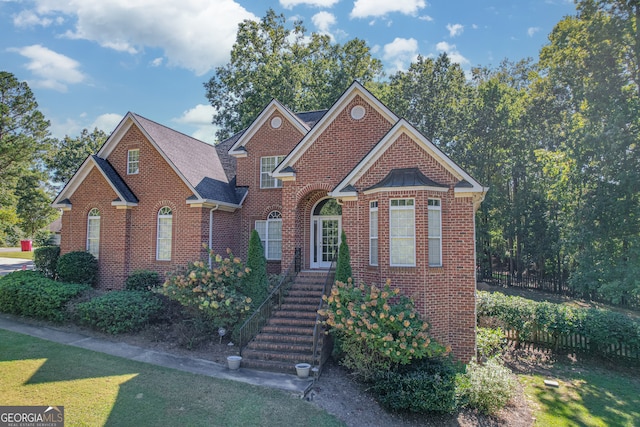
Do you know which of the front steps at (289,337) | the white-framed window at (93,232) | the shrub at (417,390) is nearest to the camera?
the shrub at (417,390)

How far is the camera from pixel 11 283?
14250mm

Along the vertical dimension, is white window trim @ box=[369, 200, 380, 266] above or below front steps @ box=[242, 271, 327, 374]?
above

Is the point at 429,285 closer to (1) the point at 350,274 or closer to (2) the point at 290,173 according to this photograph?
(1) the point at 350,274

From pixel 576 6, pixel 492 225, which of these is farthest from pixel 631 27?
pixel 492 225

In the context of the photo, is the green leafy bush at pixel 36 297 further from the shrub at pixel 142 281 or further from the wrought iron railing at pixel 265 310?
the wrought iron railing at pixel 265 310

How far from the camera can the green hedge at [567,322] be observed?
12109 millimetres

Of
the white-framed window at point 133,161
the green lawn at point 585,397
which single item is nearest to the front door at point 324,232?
the green lawn at point 585,397

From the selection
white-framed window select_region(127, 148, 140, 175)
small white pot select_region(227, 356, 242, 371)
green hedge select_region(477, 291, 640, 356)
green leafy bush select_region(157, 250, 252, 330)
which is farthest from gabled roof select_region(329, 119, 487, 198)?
white-framed window select_region(127, 148, 140, 175)

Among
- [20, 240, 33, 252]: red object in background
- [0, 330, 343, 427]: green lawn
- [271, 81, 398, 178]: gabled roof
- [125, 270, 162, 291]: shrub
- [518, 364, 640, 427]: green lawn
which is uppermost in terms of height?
[271, 81, 398, 178]: gabled roof

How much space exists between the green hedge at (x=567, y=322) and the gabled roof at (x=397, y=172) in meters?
5.58

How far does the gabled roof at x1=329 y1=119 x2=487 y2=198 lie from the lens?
11250mm

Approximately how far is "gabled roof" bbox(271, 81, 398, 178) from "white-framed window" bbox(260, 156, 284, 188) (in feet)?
9.93

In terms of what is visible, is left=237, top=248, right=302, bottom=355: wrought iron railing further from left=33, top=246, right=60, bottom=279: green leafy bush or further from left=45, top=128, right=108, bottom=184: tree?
left=45, top=128, right=108, bottom=184: tree

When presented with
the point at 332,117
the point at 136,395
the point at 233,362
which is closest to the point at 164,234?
the point at 233,362
